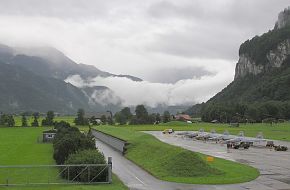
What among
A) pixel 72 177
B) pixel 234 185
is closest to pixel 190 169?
pixel 234 185

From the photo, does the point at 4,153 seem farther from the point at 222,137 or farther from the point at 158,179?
the point at 222,137

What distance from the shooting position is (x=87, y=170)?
44.7 metres

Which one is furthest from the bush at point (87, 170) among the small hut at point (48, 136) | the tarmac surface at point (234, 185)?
the small hut at point (48, 136)

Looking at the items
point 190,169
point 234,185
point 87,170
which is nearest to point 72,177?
point 87,170

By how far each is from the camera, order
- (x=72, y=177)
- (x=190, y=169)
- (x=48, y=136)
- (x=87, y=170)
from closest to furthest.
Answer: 1. (x=87, y=170)
2. (x=72, y=177)
3. (x=190, y=169)
4. (x=48, y=136)

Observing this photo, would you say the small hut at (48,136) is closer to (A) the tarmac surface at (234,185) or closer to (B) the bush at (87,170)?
(A) the tarmac surface at (234,185)

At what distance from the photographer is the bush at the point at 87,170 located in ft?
147

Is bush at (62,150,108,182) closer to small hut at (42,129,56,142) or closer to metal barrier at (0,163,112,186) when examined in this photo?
metal barrier at (0,163,112,186)

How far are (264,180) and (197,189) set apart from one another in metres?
9.23

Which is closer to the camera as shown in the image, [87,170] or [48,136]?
[87,170]

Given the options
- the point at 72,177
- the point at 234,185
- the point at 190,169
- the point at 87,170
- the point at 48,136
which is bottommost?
the point at 234,185

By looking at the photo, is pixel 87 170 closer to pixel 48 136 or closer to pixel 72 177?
pixel 72 177

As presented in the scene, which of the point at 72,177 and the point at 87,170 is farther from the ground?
the point at 87,170

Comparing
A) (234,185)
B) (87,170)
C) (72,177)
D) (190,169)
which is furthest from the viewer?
(190,169)
